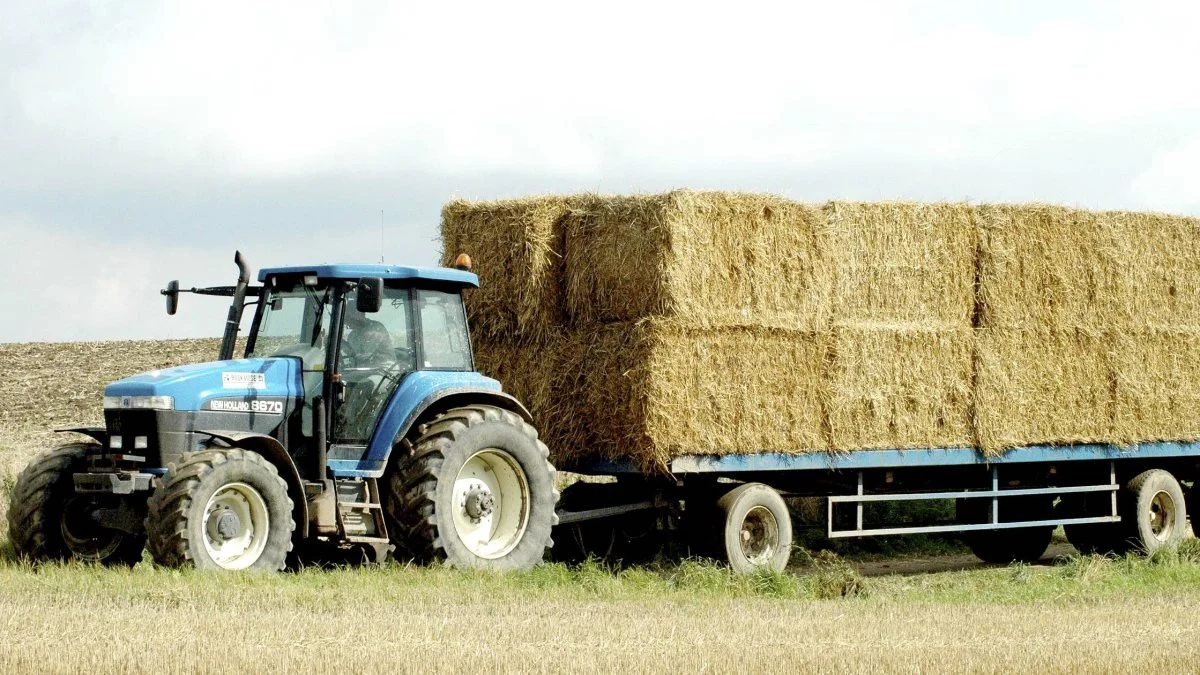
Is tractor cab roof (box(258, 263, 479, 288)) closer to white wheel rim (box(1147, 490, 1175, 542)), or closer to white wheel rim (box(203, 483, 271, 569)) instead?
white wheel rim (box(203, 483, 271, 569))

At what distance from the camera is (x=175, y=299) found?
11.7 meters

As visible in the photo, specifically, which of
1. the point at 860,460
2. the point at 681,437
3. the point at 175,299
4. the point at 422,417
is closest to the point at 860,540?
the point at 860,460

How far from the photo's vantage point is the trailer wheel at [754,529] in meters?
12.5

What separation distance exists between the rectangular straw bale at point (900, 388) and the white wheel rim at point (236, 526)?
193 inches

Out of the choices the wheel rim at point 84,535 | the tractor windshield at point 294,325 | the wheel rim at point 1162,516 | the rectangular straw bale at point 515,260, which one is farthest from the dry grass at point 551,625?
the wheel rim at point 1162,516

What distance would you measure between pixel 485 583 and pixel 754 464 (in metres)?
2.90

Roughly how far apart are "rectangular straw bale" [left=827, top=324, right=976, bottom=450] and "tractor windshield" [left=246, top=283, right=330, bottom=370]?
168 inches

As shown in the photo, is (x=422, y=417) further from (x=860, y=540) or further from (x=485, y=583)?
(x=860, y=540)

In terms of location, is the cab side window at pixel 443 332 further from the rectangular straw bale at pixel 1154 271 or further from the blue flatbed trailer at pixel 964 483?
the rectangular straw bale at pixel 1154 271

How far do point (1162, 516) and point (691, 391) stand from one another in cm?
658

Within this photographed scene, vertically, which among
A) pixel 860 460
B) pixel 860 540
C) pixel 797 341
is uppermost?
pixel 797 341

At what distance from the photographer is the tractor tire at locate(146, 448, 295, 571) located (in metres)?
9.96

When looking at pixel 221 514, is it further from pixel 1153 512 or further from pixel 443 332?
pixel 1153 512

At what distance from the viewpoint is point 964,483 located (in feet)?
48.9
